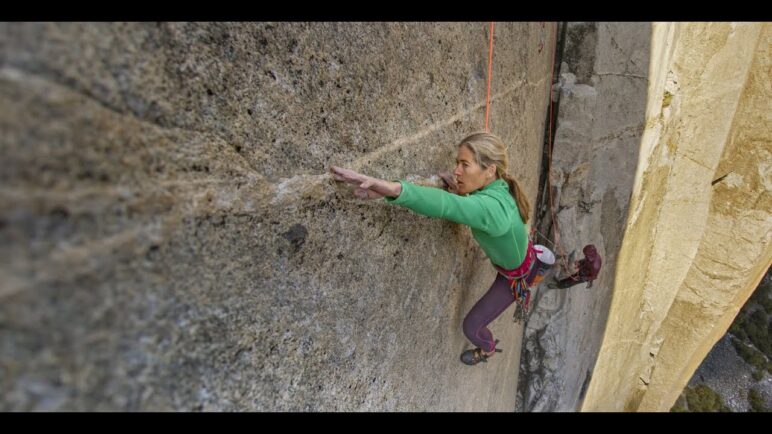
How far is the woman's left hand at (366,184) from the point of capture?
1.00 meters

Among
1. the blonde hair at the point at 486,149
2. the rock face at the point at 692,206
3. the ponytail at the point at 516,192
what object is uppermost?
the blonde hair at the point at 486,149

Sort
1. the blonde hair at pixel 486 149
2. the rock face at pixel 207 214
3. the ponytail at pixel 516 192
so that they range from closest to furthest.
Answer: the rock face at pixel 207 214 < the blonde hair at pixel 486 149 < the ponytail at pixel 516 192

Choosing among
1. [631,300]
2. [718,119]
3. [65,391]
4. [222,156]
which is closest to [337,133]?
[222,156]

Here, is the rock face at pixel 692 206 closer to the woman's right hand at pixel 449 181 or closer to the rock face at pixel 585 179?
the rock face at pixel 585 179

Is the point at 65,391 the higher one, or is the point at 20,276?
the point at 20,276

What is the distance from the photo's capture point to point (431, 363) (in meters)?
1.69

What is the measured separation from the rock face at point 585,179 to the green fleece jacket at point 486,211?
134cm

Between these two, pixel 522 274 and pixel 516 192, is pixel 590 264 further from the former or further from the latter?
pixel 516 192

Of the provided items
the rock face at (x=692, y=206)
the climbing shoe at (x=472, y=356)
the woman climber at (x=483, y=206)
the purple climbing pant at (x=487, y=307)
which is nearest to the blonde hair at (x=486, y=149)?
the woman climber at (x=483, y=206)

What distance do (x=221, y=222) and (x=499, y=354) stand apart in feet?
7.75

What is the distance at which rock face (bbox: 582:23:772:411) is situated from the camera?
2967 mm

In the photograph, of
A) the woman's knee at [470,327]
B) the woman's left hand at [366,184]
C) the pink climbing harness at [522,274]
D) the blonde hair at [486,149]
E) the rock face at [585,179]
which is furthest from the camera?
the rock face at [585,179]

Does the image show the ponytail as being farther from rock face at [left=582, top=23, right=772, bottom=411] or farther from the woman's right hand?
rock face at [left=582, top=23, right=772, bottom=411]

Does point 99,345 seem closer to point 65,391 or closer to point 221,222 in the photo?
point 65,391
